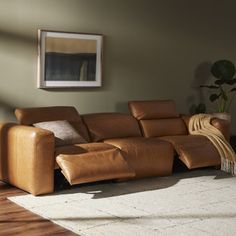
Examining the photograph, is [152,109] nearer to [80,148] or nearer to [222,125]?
[222,125]

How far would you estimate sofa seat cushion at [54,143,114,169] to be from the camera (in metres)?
4.86

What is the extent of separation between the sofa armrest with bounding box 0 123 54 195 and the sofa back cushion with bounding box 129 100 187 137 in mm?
1711

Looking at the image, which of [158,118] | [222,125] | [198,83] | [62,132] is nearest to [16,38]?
[62,132]

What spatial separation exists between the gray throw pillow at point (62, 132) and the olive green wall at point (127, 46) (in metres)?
0.65

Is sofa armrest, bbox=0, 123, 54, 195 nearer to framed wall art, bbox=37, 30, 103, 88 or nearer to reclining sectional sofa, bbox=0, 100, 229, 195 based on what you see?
reclining sectional sofa, bbox=0, 100, 229, 195

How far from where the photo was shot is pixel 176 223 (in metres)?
3.92

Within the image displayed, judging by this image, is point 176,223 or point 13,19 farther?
point 13,19

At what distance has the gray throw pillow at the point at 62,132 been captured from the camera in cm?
516

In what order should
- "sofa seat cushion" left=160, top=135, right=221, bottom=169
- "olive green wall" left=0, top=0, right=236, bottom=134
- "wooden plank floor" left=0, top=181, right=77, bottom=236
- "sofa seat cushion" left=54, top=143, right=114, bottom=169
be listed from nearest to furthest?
"wooden plank floor" left=0, top=181, right=77, bottom=236, "sofa seat cushion" left=54, top=143, right=114, bottom=169, "sofa seat cushion" left=160, top=135, right=221, bottom=169, "olive green wall" left=0, top=0, right=236, bottom=134

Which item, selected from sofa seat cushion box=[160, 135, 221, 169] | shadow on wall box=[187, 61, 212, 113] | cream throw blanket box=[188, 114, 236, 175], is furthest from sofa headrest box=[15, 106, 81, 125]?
shadow on wall box=[187, 61, 212, 113]

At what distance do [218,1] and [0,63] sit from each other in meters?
3.50

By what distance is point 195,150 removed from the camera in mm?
5672

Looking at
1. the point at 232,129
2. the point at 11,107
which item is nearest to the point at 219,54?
the point at 232,129

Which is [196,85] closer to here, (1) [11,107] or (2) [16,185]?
(1) [11,107]
